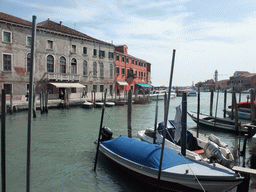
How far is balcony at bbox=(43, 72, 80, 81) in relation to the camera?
2389 centimetres

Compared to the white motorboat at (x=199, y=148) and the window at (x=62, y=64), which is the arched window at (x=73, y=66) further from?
the white motorboat at (x=199, y=148)

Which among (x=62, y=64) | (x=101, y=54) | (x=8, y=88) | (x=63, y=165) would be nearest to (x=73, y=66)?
(x=62, y=64)

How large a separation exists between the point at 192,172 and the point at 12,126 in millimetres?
11937

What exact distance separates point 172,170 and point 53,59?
22987mm

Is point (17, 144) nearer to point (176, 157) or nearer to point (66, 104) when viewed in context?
point (176, 157)

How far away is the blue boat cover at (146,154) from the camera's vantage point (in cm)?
524

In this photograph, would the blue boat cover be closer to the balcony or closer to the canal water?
the canal water

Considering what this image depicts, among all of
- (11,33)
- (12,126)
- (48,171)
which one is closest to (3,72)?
(11,33)

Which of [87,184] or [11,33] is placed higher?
[11,33]

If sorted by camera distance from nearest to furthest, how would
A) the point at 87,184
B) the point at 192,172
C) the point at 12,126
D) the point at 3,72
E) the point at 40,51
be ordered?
the point at 192,172, the point at 87,184, the point at 12,126, the point at 3,72, the point at 40,51

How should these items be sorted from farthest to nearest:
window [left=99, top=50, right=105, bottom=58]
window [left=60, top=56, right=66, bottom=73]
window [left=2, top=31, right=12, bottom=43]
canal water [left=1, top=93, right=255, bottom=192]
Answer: window [left=99, top=50, right=105, bottom=58], window [left=60, top=56, right=66, bottom=73], window [left=2, top=31, right=12, bottom=43], canal water [left=1, top=93, right=255, bottom=192]

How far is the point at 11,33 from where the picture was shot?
68.7ft

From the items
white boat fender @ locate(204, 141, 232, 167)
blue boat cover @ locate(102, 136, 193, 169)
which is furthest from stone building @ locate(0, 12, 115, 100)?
white boat fender @ locate(204, 141, 232, 167)

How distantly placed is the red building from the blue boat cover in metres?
27.3
